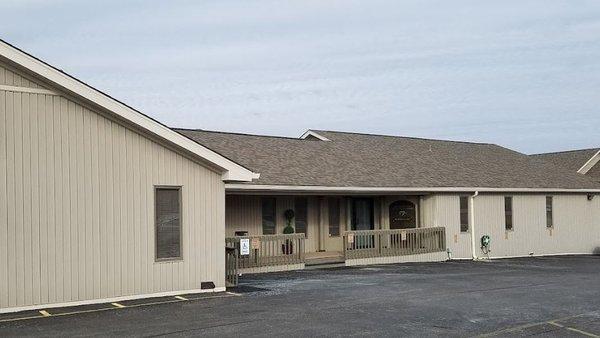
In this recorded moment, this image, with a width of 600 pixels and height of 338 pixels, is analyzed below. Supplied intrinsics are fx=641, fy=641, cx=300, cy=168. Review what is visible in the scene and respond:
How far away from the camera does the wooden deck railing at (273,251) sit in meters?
19.4

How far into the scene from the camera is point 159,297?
13953 mm

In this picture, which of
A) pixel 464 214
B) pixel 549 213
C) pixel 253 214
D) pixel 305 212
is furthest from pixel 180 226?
pixel 549 213

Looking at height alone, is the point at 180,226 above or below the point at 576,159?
below

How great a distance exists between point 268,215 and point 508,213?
10470 millimetres

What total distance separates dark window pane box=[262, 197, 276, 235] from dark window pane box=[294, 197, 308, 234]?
3.43ft

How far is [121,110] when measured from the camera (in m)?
13.4

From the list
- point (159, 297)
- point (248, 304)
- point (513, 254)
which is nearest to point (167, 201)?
point (159, 297)

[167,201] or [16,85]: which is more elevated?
[16,85]

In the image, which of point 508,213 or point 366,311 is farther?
point 508,213

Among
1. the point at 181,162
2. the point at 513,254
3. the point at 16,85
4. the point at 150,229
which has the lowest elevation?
the point at 513,254

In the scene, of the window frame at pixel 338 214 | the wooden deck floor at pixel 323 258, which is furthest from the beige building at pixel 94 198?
the window frame at pixel 338 214

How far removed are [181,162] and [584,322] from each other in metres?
8.76

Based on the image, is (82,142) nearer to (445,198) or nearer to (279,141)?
(279,141)

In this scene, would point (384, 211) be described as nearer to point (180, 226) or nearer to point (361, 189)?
point (361, 189)
